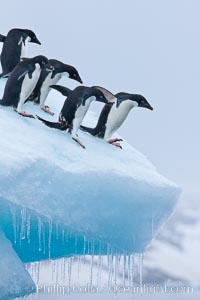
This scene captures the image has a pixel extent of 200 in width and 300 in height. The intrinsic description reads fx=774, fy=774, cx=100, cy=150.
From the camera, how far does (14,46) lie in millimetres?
9625

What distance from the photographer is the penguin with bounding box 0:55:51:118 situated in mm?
8297

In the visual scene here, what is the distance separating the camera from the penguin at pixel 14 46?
962 cm

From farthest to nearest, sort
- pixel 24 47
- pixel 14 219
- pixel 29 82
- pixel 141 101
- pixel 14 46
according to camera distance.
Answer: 1. pixel 24 47
2. pixel 14 46
3. pixel 141 101
4. pixel 29 82
5. pixel 14 219

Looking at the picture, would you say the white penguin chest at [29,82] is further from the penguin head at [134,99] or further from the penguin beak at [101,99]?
the penguin head at [134,99]

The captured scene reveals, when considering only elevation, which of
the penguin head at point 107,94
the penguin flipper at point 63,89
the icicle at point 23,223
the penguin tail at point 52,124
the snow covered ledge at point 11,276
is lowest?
the snow covered ledge at point 11,276

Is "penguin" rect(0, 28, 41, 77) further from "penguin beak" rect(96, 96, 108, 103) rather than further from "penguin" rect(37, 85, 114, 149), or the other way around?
"penguin beak" rect(96, 96, 108, 103)

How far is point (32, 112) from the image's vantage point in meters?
8.98

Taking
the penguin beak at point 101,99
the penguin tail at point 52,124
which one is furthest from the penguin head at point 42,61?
the penguin beak at point 101,99

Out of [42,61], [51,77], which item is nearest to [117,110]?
[51,77]

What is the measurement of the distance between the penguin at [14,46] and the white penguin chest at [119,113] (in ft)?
5.23

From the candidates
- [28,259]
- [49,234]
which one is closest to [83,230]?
[49,234]

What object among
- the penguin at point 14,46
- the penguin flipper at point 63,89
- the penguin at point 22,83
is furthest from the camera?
the penguin at point 14,46

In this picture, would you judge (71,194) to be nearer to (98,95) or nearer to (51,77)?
(98,95)

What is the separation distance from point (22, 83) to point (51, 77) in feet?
1.96
